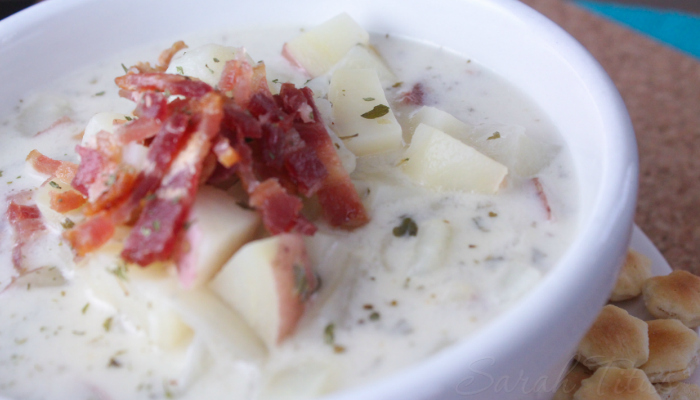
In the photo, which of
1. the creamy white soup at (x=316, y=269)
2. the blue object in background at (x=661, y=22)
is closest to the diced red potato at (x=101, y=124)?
the creamy white soup at (x=316, y=269)

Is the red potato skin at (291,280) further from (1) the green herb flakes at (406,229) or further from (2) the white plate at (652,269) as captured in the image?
(2) the white plate at (652,269)

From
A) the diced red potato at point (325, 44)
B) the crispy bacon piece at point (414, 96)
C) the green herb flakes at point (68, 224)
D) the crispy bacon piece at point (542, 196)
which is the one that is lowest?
the crispy bacon piece at point (542, 196)

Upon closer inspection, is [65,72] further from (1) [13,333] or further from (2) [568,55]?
(2) [568,55]

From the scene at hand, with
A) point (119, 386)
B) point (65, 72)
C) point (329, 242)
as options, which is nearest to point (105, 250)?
point (119, 386)

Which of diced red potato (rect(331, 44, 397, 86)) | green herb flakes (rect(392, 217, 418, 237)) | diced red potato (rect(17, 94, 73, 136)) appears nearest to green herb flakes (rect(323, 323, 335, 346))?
green herb flakes (rect(392, 217, 418, 237))

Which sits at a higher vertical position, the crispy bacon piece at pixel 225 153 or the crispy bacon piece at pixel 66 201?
the crispy bacon piece at pixel 225 153

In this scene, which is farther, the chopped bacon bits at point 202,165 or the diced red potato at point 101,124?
the diced red potato at point 101,124
